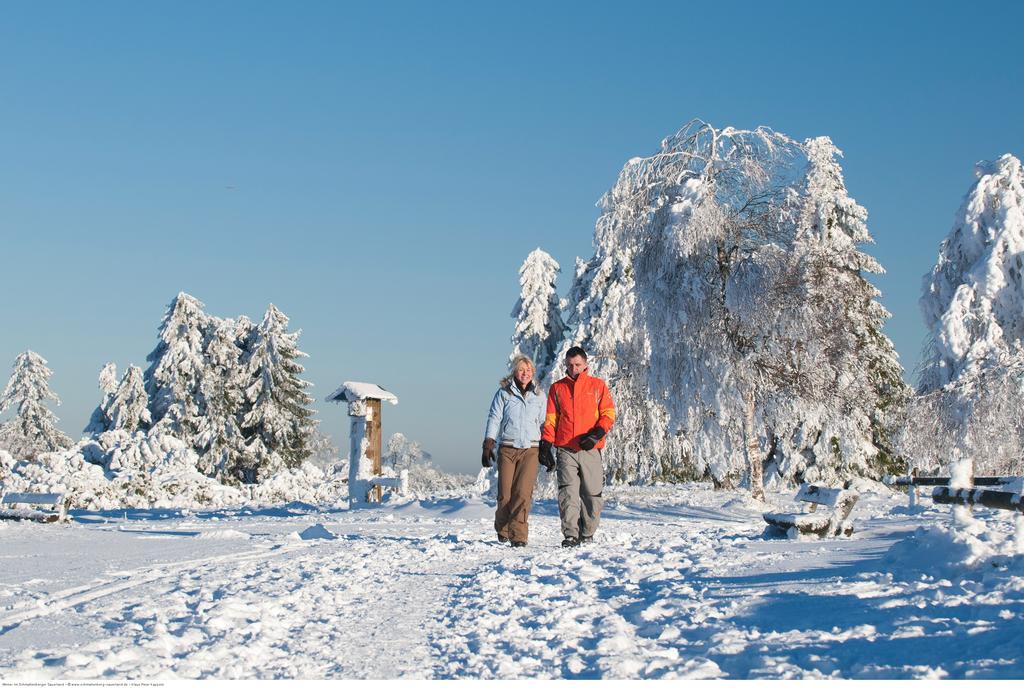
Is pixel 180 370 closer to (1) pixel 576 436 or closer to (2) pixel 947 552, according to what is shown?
(1) pixel 576 436

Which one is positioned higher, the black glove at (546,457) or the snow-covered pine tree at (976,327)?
the snow-covered pine tree at (976,327)


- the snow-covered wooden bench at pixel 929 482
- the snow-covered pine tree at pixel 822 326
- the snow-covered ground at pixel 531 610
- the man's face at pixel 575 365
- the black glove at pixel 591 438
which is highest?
the snow-covered pine tree at pixel 822 326

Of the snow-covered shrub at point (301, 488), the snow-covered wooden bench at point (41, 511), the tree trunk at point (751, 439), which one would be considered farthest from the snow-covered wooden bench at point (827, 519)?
the snow-covered shrub at point (301, 488)

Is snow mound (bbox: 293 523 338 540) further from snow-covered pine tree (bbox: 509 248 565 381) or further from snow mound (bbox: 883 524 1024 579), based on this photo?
snow-covered pine tree (bbox: 509 248 565 381)

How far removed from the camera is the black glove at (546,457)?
9.96 metres

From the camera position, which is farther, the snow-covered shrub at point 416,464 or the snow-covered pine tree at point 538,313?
the snow-covered shrub at point 416,464

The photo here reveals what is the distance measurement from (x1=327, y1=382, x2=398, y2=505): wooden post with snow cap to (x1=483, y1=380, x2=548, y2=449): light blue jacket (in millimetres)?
8740

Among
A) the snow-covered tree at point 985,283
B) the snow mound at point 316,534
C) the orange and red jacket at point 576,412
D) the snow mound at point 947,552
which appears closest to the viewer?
the snow mound at point 947,552

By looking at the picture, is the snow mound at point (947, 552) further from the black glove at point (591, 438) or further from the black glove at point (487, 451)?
the black glove at point (487, 451)

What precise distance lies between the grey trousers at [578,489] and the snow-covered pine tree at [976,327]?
1379cm

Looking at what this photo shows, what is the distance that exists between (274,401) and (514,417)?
32.8 meters

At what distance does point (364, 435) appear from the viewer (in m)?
18.9

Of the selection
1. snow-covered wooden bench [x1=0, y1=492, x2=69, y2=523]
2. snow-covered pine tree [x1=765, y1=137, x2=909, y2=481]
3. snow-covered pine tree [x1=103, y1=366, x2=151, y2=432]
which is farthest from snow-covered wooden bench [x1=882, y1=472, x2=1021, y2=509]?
snow-covered pine tree [x1=103, y1=366, x2=151, y2=432]

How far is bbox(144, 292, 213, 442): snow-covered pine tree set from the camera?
39.6 meters
